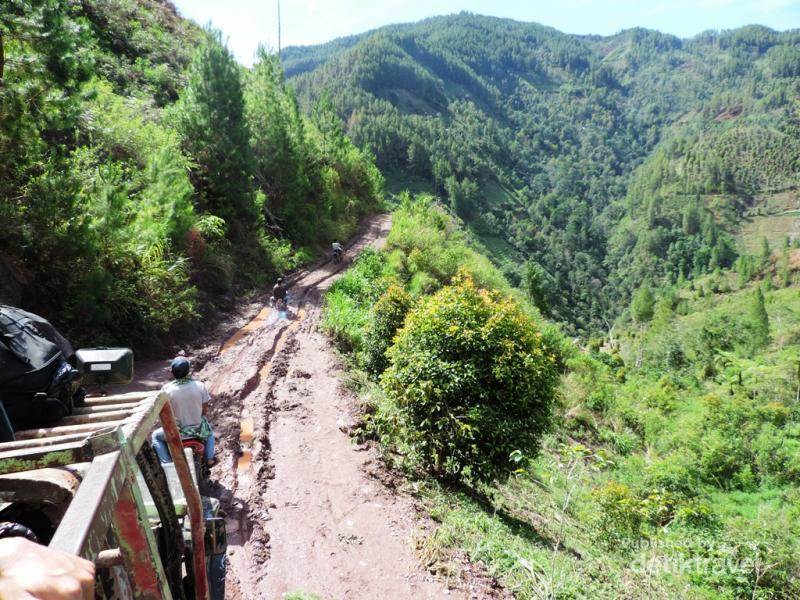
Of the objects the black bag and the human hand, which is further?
the black bag

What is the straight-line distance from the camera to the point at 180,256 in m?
12.0

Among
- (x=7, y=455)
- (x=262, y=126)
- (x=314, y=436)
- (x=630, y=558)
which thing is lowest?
(x=630, y=558)

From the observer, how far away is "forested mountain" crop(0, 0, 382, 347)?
7.34 metres

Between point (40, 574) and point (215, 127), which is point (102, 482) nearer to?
point (40, 574)

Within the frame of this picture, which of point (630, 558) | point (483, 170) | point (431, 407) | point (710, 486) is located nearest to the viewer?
point (431, 407)

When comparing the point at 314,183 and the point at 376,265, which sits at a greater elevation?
the point at 314,183

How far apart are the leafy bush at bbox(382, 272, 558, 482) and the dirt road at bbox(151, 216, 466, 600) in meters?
0.97

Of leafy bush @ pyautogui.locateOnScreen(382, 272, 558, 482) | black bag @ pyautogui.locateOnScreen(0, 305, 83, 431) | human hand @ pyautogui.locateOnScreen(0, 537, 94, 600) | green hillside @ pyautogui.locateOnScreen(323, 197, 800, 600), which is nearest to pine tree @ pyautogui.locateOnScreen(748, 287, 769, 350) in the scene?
green hillside @ pyautogui.locateOnScreen(323, 197, 800, 600)

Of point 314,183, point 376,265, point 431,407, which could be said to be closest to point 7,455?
point 431,407

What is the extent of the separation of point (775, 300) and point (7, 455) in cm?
8563

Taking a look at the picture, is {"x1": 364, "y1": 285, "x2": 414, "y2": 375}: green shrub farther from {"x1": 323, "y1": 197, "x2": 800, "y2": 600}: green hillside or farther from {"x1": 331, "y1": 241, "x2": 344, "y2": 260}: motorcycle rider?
{"x1": 331, "y1": 241, "x2": 344, "y2": 260}: motorcycle rider

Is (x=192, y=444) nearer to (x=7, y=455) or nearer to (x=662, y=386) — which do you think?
(x=7, y=455)

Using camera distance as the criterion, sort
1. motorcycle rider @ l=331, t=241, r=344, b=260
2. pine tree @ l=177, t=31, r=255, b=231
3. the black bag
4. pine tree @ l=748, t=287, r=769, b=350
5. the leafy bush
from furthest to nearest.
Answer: pine tree @ l=748, t=287, r=769, b=350, motorcycle rider @ l=331, t=241, r=344, b=260, pine tree @ l=177, t=31, r=255, b=231, the leafy bush, the black bag

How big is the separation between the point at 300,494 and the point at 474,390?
8.54 ft
